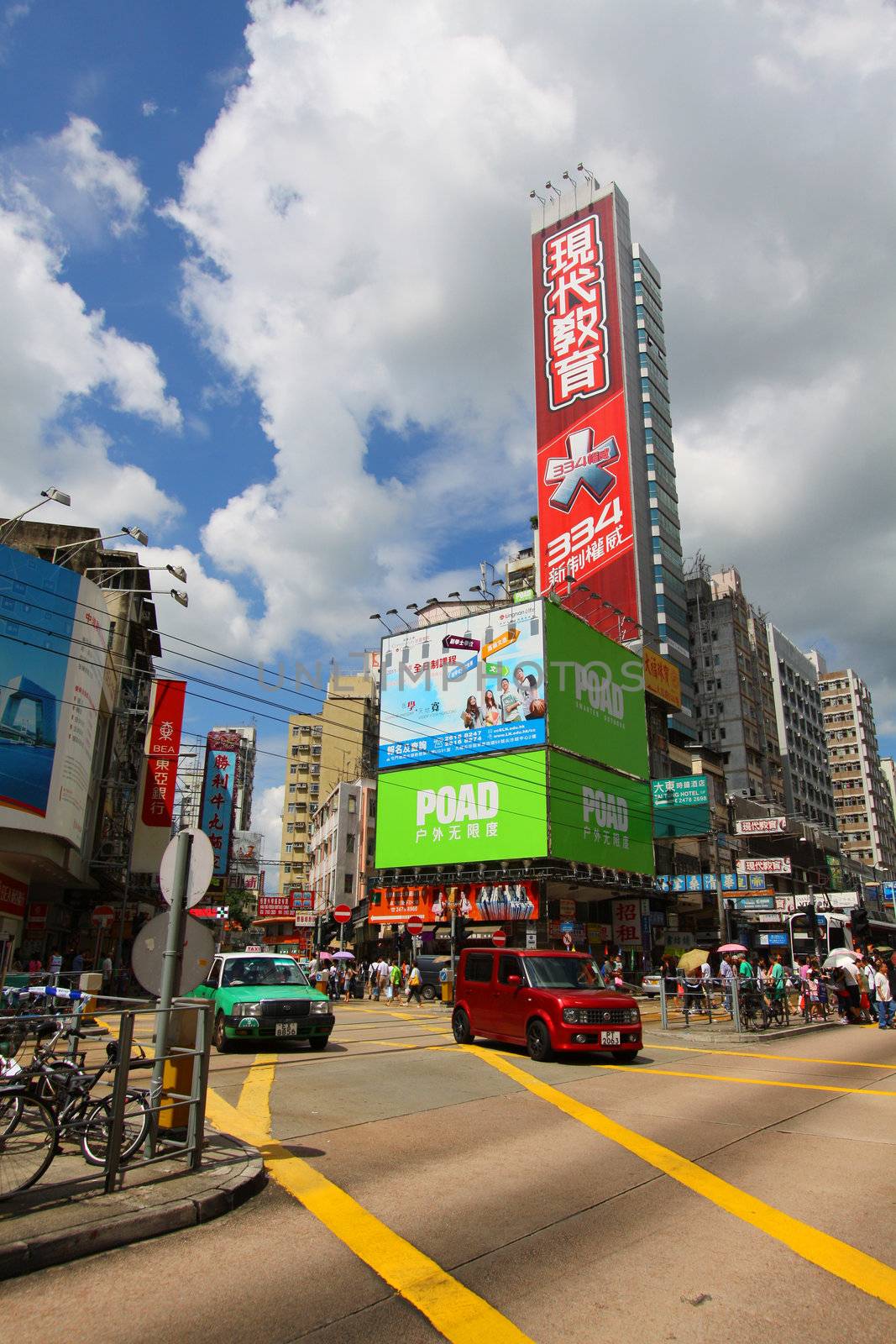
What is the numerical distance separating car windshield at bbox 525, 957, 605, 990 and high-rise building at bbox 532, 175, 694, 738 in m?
46.5

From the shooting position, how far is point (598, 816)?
48125 mm

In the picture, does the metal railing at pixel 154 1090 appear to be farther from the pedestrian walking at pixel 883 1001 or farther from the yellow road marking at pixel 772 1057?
the pedestrian walking at pixel 883 1001

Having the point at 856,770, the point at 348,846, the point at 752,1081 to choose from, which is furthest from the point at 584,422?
the point at 856,770

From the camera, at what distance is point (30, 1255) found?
15.6ft

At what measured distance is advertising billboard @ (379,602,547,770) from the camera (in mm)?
46188

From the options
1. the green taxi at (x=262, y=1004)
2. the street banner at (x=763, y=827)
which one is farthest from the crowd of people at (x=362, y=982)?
the street banner at (x=763, y=827)

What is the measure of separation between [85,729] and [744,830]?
136 ft

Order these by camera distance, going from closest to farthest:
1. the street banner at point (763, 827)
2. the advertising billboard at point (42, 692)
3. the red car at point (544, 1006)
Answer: the red car at point (544, 1006)
the advertising billboard at point (42, 692)
the street banner at point (763, 827)

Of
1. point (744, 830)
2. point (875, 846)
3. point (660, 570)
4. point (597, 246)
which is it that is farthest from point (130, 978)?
point (875, 846)

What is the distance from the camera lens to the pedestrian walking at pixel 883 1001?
20.6 metres

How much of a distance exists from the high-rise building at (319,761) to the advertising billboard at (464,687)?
34.1 meters

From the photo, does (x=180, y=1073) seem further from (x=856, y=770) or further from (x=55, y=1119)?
(x=856, y=770)

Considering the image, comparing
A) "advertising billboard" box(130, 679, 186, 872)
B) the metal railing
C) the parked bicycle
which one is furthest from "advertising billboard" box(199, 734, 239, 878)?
the parked bicycle

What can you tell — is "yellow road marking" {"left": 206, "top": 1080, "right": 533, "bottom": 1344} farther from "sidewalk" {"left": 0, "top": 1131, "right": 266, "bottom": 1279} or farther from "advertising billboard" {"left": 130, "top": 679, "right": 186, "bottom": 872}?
"advertising billboard" {"left": 130, "top": 679, "right": 186, "bottom": 872}
